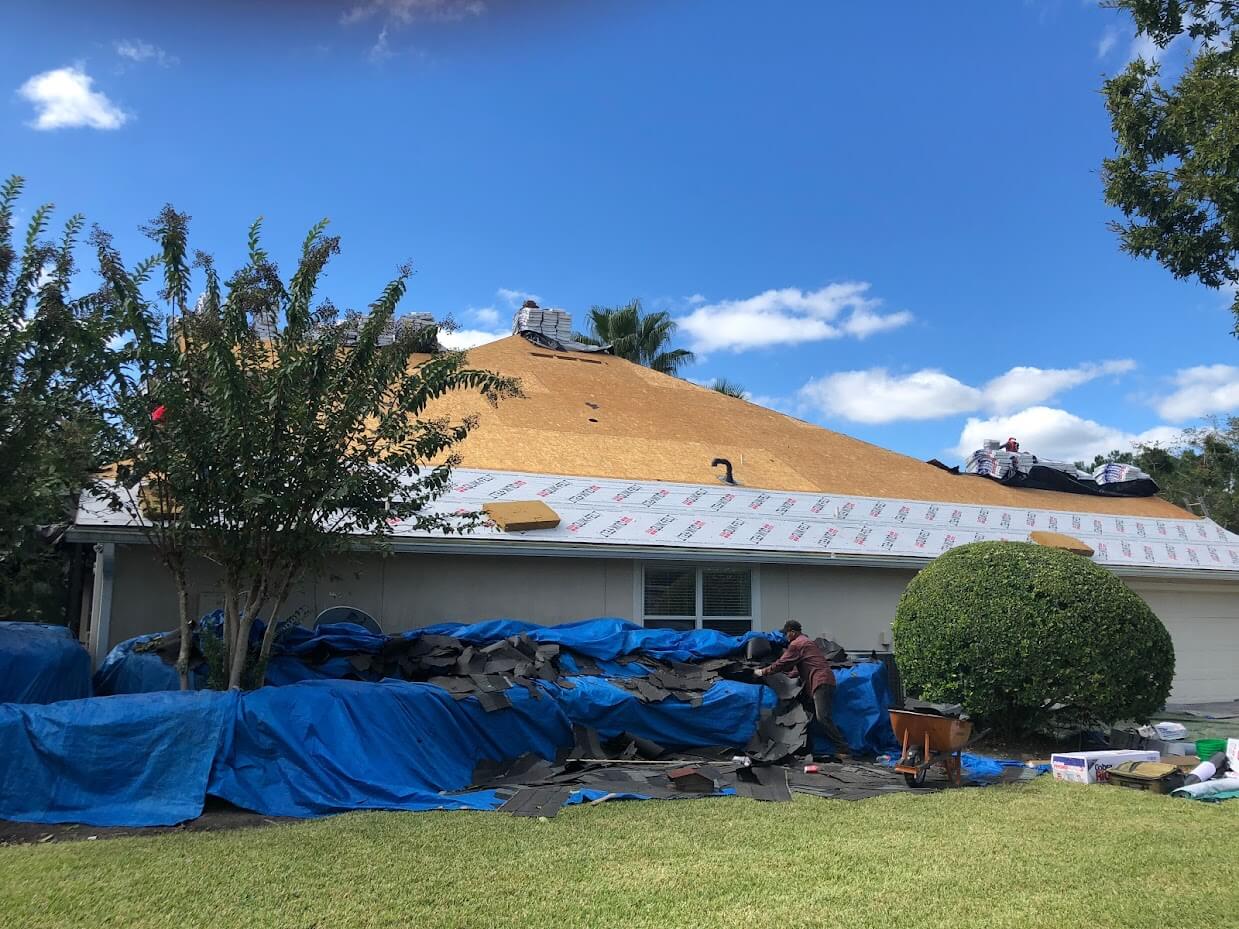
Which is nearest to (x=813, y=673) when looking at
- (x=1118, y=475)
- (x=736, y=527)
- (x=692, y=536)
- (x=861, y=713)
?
(x=861, y=713)

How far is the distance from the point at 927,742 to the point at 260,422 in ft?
21.7

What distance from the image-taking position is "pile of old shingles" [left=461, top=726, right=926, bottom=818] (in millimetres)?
7930

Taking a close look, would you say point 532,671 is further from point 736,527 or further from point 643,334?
point 643,334

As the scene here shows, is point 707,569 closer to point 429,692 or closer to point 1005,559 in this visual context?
point 1005,559

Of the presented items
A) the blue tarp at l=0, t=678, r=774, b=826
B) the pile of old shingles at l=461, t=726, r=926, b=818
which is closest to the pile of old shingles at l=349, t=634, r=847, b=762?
the blue tarp at l=0, t=678, r=774, b=826

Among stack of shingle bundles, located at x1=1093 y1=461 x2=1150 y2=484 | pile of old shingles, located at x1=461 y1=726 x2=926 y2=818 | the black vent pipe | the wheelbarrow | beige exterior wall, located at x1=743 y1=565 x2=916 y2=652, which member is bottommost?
pile of old shingles, located at x1=461 y1=726 x2=926 y2=818

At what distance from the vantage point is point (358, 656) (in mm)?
9523

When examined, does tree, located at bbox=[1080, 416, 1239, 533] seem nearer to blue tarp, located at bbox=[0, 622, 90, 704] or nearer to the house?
the house

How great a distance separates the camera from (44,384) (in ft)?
24.5

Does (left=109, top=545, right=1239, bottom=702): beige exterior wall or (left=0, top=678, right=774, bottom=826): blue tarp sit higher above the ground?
(left=109, top=545, right=1239, bottom=702): beige exterior wall

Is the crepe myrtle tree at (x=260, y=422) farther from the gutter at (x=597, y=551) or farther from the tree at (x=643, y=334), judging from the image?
the tree at (x=643, y=334)

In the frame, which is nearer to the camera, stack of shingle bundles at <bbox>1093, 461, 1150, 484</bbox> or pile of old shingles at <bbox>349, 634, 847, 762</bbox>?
pile of old shingles at <bbox>349, 634, 847, 762</bbox>

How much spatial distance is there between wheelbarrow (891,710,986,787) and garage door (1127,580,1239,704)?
9118mm

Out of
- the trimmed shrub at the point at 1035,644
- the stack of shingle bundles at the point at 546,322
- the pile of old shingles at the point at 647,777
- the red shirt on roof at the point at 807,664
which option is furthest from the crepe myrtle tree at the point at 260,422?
the stack of shingle bundles at the point at 546,322
